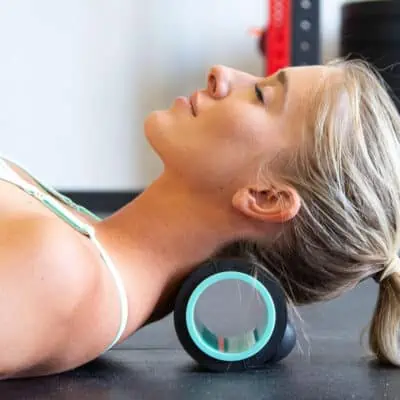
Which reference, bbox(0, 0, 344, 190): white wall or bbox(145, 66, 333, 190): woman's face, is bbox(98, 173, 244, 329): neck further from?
bbox(0, 0, 344, 190): white wall

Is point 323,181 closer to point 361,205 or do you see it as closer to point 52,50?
point 361,205

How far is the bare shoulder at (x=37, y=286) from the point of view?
837 millimetres

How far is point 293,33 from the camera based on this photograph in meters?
2.59

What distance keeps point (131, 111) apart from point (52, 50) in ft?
1.12

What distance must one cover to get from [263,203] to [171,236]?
0.42 feet

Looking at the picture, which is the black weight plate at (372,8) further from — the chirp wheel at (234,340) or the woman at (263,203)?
the chirp wheel at (234,340)

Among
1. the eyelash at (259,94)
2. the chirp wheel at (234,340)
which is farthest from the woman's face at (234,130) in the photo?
the chirp wheel at (234,340)

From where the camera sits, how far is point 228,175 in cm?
101

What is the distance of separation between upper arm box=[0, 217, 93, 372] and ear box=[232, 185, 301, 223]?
221mm

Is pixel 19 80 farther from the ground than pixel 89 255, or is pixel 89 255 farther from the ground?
pixel 89 255

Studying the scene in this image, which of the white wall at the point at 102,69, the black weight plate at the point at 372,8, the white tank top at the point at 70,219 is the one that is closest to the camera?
the white tank top at the point at 70,219

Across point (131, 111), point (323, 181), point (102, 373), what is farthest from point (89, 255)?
point (131, 111)

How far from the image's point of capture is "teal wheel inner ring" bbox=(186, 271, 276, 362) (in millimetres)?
986

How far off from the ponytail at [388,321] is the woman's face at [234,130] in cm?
23
